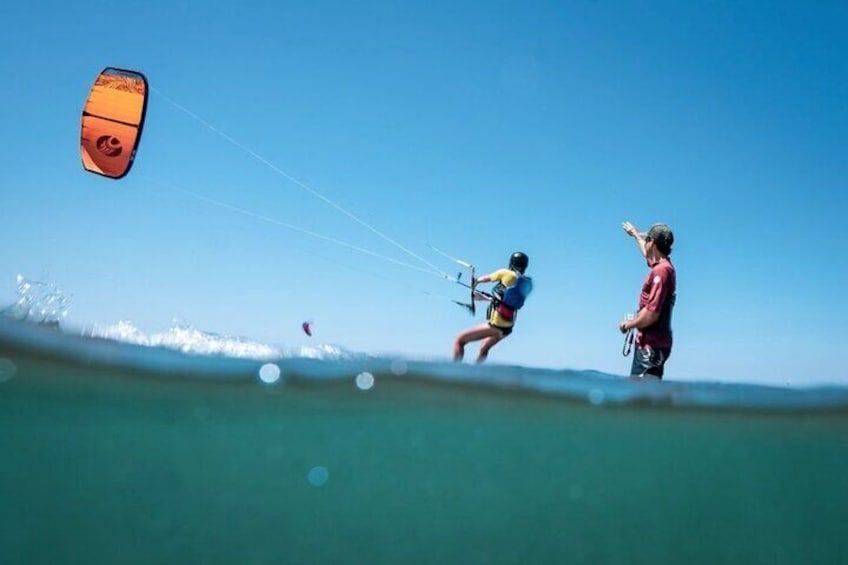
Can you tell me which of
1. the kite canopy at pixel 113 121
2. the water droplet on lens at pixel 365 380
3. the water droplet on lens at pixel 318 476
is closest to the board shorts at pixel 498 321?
the water droplet on lens at pixel 365 380

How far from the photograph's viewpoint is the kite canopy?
8.28m

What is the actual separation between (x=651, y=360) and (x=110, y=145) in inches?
339

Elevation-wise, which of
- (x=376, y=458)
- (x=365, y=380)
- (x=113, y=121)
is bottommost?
(x=376, y=458)

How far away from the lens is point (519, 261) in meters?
7.67

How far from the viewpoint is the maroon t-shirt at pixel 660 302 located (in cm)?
478

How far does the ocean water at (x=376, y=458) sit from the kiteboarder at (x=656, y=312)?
398 cm

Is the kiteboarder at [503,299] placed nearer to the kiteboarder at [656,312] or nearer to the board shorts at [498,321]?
the board shorts at [498,321]

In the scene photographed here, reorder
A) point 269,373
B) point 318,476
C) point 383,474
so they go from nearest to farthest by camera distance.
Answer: point 269,373 → point 318,476 → point 383,474

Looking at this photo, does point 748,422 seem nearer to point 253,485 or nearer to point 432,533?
point 432,533

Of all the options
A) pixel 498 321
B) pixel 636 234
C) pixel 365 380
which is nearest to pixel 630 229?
pixel 636 234

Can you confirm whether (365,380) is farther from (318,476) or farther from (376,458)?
(318,476)

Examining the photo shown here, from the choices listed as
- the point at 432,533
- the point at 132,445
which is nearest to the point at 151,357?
the point at 132,445

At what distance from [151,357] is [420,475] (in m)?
7.18

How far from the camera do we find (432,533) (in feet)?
44.3
